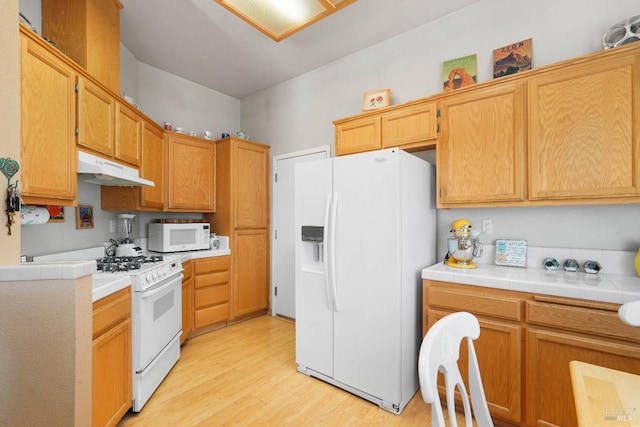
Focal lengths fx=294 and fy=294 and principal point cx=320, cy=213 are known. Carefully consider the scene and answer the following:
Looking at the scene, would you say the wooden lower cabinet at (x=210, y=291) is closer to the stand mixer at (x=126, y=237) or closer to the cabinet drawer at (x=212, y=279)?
the cabinet drawer at (x=212, y=279)

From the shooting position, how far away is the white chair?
719 mm

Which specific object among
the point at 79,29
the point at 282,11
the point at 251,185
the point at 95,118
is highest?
the point at 282,11

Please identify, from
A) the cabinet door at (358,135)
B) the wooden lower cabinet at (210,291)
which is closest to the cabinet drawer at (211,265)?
the wooden lower cabinet at (210,291)

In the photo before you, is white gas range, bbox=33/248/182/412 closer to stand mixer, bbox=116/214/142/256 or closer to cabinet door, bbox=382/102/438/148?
stand mixer, bbox=116/214/142/256

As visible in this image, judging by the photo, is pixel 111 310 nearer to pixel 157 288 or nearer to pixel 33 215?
pixel 157 288

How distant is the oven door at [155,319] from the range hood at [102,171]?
0.85m

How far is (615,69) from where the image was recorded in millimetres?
1675

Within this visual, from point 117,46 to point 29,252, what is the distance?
1731 millimetres

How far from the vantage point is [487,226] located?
2.31 metres

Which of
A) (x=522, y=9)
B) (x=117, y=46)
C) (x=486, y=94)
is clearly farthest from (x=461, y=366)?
(x=117, y=46)

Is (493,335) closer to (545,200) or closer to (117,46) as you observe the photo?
(545,200)

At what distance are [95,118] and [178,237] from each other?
1.43 metres

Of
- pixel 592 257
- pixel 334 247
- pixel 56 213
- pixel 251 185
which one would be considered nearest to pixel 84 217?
pixel 56 213

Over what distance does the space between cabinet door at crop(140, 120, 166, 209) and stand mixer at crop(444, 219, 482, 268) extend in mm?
2738
